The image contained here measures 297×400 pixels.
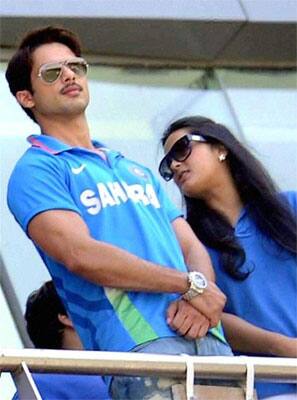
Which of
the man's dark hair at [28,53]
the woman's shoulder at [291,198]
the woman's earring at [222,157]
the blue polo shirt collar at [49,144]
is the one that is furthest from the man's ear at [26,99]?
the woman's shoulder at [291,198]

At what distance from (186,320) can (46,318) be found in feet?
2.28

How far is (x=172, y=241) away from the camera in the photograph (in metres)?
3.46

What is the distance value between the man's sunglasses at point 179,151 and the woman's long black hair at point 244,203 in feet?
0.09

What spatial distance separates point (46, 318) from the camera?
3.88m

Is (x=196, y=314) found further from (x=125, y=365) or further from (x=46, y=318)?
(x=46, y=318)

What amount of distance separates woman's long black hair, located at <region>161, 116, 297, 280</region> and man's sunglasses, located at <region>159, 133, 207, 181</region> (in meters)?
0.03

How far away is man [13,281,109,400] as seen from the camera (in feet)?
11.5

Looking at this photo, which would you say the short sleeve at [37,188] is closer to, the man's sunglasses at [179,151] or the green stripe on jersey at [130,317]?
the green stripe on jersey at [130,317]

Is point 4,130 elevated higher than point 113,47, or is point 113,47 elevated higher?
point 113,47

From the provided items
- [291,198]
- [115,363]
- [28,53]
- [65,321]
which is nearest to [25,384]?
[115,363]

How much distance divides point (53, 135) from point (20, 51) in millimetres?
279

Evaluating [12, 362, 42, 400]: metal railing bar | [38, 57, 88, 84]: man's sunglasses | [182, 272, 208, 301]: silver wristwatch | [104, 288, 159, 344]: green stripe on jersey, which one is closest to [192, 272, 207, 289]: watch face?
[182, 272, 208, 301]: silver wristwatch

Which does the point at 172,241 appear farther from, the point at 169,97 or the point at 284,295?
the point at 169,97

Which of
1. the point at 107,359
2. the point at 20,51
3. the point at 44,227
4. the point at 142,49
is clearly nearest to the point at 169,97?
the point at 142,49
